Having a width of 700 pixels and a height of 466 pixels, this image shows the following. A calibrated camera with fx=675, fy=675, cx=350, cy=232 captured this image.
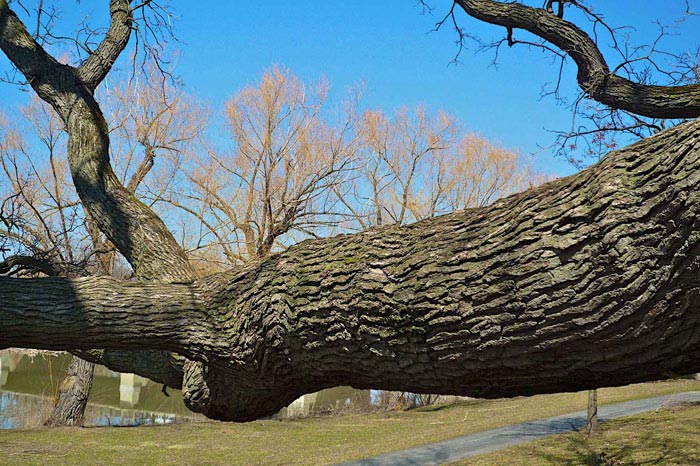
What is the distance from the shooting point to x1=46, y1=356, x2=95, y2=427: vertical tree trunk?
17087mm

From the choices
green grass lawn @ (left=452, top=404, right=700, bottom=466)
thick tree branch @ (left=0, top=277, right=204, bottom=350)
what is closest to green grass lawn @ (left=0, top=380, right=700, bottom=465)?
green grass lawn @ (left=452, top=404, right=700, bottom=466)

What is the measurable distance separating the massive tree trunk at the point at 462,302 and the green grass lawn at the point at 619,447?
7.83m

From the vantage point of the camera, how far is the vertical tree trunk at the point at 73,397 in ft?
56.1

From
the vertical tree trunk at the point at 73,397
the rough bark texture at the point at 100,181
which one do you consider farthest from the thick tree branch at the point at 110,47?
the vertical tree trunk at the point at 73,397

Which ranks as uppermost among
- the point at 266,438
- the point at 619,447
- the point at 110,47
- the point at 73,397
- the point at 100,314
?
the point at 110,47

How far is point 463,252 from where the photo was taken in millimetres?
2160

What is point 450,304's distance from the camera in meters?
2.15

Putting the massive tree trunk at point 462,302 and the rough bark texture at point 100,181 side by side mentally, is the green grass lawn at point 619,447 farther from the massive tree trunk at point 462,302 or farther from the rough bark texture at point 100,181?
the massive tree trunk at point 462,302

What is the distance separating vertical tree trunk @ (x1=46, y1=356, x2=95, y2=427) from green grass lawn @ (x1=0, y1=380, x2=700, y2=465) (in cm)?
127

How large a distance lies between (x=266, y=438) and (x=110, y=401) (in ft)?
38.2

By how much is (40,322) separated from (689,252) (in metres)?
2.63

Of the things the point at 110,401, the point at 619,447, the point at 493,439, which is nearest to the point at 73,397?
the point at 110,401

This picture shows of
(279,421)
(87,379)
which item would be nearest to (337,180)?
(279,421)

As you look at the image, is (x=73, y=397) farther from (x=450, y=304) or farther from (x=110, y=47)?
(x=450, y=304)
